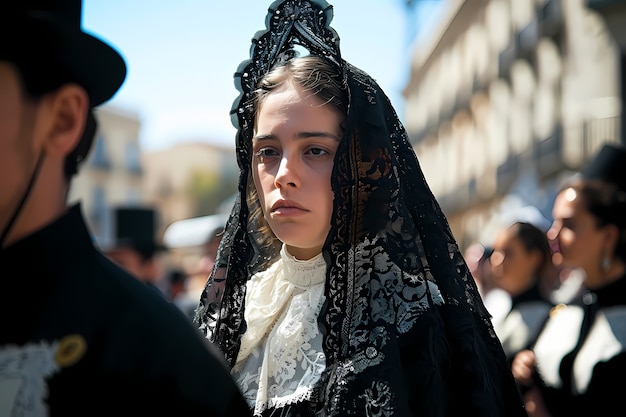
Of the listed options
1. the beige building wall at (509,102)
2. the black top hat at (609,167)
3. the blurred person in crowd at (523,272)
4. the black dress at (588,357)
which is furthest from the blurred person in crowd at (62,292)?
the beige building wall at (509,102)

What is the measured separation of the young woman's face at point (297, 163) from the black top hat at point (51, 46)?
2.74ft

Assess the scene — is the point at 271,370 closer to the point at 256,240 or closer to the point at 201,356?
the point at 256,240

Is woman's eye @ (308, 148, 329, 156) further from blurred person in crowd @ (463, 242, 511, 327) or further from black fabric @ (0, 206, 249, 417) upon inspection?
blurred person in crowd @ (463, 242, 511, 327)

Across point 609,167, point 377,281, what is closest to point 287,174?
point 377,281

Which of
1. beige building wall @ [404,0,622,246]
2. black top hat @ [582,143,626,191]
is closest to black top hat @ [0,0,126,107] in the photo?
black top hat @ [582,143,626,191]

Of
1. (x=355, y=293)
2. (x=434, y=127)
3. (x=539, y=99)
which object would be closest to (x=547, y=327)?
(x=355, y=293)

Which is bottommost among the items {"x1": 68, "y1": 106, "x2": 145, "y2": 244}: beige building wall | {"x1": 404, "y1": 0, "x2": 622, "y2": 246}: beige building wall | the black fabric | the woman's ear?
the black fabric

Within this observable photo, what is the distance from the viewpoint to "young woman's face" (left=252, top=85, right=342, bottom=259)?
203 cm

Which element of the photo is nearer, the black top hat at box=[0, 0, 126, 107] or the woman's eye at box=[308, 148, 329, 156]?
the black top hat at box=[0, 0, 126, 107]

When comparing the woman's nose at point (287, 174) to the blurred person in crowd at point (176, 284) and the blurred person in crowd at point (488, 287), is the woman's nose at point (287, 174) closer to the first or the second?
the blurred person in crowd at point (488, 287)

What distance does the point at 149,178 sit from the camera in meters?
66.0

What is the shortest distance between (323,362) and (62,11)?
1107 mm

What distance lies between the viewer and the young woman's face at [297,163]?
203 centimetres

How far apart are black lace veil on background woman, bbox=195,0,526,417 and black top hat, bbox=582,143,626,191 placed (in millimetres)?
1891
